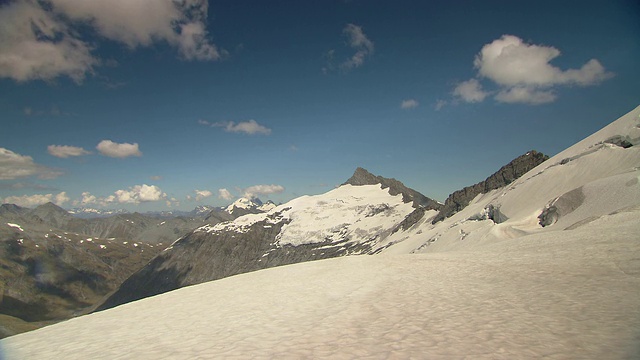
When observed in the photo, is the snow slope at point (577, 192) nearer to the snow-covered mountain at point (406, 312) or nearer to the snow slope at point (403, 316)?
the snow-covered mountain at point (406, 312)

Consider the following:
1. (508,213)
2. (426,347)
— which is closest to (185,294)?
(426,347)

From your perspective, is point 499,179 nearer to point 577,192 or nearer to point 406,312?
point 577,192

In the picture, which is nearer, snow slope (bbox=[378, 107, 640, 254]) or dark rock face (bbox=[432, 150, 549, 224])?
snow slope (bbox=[378, 107, 640, 254])

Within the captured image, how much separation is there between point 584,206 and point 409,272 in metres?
28.2

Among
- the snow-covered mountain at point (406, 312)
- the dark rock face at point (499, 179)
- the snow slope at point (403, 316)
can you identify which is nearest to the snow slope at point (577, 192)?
the snow-covered mountain at point (406, 312)

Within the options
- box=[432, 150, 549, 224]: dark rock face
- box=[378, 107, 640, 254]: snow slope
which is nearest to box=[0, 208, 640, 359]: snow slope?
box=[378, 107, 640, 254]: snow slope

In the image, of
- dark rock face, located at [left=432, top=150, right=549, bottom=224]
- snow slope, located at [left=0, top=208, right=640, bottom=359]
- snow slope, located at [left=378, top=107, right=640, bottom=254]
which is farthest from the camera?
dark rock face, located at [left=432, top=150, right=549, bottom=224]

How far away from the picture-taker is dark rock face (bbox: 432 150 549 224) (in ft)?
378

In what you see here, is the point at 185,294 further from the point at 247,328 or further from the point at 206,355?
the point at 206,355

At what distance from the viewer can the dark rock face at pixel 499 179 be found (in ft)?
378

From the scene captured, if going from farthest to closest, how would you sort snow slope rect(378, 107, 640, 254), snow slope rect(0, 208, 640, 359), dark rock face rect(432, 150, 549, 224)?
dark rock face rect(432, 150, 549, 224) → snow slope rect(378, 107, 640, 254) → snow slope rect(0, 208, 640, 359)

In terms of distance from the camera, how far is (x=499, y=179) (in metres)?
121

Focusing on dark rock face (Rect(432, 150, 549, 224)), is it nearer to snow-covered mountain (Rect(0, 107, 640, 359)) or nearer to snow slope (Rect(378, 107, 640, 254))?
snow slope (Rect(378, 107, 640, 254))

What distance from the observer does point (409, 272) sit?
1788 cm
